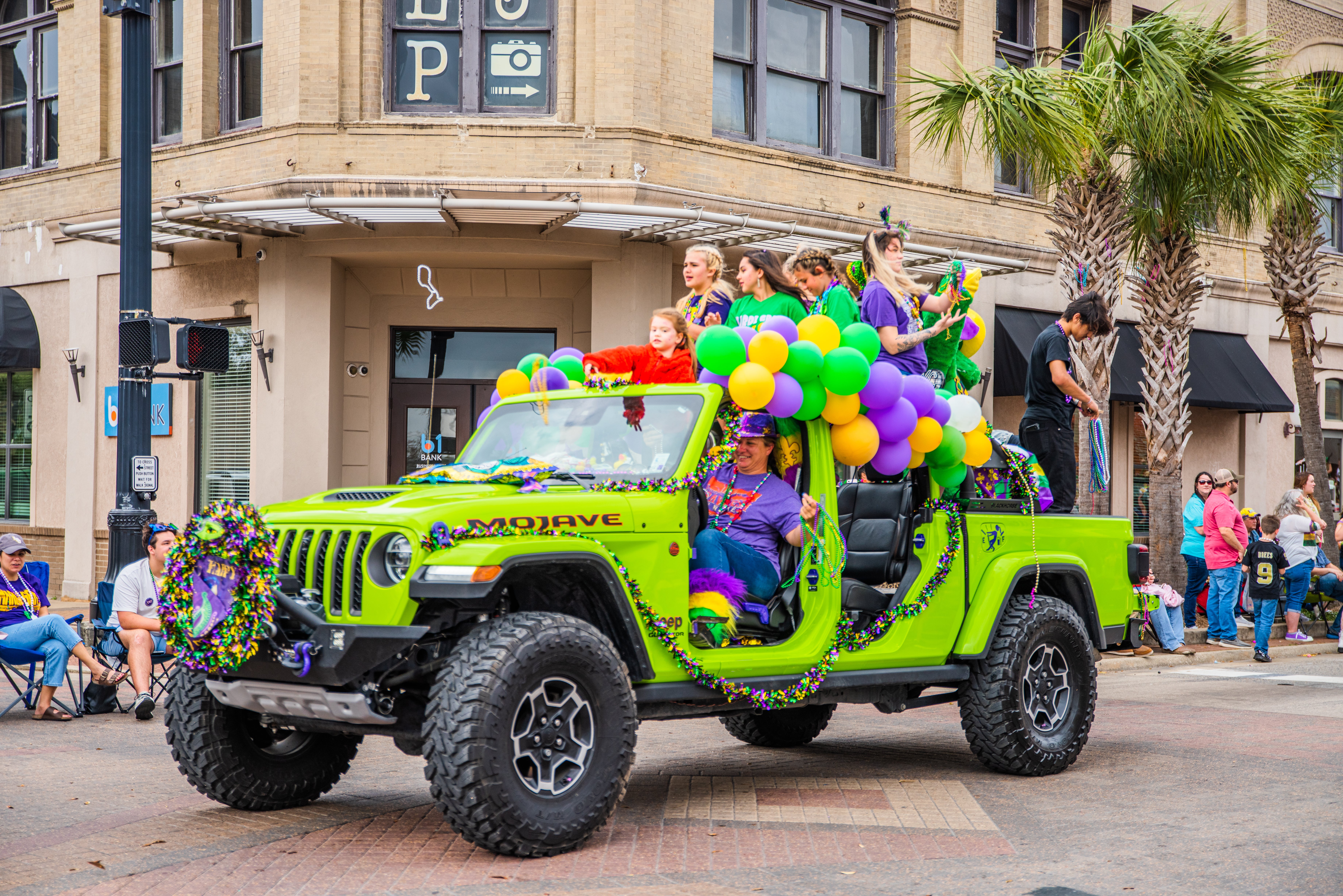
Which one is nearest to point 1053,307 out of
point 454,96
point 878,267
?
point 454,96

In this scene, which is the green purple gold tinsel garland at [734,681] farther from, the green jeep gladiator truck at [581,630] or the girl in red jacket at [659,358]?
the girl in red jacket at [659,358]

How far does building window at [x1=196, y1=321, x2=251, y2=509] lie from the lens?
661 inches

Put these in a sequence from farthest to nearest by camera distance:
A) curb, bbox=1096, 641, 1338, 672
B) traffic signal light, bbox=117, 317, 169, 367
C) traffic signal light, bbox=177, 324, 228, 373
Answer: curb, bbox=1096, 641, 1338, 672
traffic signal light, bbox=117, 317, 169, 367
traffic signal light, bbox=177, 324, 228, 373

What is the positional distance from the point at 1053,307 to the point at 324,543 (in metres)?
16.3

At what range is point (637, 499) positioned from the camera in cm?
620

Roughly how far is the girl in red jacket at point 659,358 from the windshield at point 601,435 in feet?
0.78

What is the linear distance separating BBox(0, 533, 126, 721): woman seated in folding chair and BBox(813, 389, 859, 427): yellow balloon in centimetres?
571

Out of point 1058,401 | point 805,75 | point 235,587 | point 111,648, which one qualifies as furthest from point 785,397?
point 805,75

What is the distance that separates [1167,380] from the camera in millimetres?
16125

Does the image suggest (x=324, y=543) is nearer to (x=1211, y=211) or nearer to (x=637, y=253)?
(x=637, y=253)

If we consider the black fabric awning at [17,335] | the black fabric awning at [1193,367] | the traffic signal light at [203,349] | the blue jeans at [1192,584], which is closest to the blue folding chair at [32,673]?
the traffic signal light at [203,349]

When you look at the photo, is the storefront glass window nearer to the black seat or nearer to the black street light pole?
the black street light pole

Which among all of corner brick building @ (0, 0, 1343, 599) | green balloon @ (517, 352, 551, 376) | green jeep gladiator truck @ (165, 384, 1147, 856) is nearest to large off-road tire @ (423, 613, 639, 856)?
green jeep gladiator truck @ (165, 384, 1147, 856)

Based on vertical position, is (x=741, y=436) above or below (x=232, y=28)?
below
